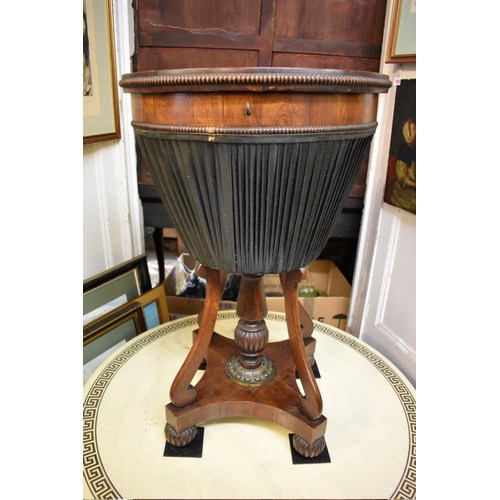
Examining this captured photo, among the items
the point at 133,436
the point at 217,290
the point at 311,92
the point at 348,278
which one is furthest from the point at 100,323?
the point at 348,278

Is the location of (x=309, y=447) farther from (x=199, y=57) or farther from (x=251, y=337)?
(x=199, y=57)

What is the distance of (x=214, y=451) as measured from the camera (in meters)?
0.96

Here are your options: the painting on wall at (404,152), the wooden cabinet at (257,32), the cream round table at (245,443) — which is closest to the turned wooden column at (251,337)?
the cream round table at (245,443)

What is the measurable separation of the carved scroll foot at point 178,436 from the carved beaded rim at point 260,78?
0.78m

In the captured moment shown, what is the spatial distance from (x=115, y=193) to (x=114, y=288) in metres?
0.38

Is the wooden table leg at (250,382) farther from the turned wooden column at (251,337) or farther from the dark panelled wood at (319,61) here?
the dark panelled wood at (319,61)

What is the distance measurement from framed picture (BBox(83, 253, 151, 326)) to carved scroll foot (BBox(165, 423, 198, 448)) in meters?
0.47

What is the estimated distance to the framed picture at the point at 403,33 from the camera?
112 centimetres

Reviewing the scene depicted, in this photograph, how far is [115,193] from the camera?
58.4 inches

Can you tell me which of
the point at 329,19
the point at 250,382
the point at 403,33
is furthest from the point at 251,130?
the point at 329,19

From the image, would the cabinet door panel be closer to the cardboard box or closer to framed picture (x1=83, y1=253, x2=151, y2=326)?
framed picture (x1=83, y1=253, x2=151, y2=326)

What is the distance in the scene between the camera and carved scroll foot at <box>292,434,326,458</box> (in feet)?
3.06

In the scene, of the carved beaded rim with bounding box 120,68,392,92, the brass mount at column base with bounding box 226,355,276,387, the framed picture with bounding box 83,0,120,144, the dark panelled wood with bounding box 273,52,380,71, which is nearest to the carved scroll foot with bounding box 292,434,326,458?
the brass mount at column base with bounding box 226,355,276,387

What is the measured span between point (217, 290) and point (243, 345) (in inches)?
8.8
